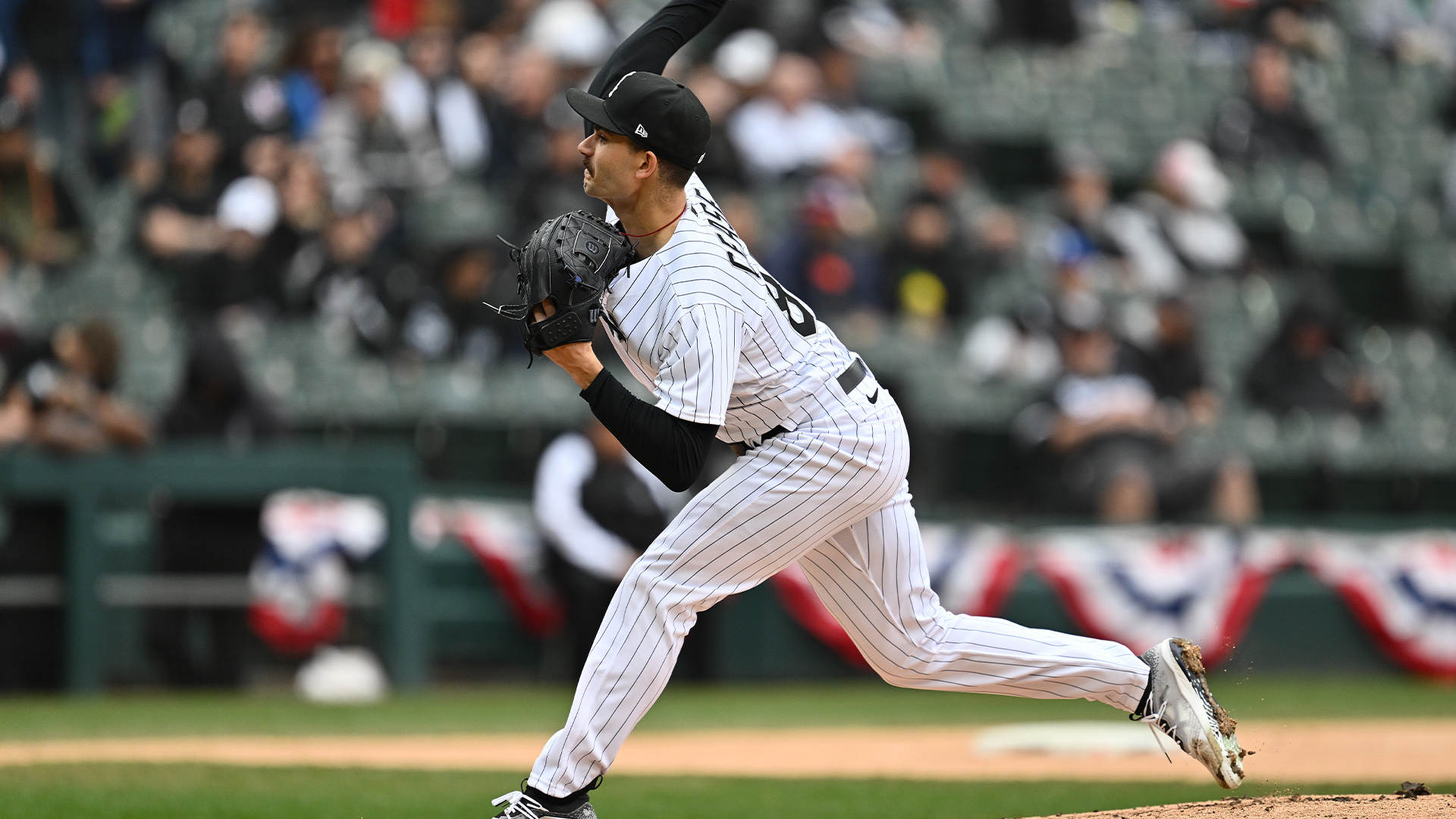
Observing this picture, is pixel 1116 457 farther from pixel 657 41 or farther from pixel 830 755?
pixel 657 41

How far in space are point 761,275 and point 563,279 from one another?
0.53 meters

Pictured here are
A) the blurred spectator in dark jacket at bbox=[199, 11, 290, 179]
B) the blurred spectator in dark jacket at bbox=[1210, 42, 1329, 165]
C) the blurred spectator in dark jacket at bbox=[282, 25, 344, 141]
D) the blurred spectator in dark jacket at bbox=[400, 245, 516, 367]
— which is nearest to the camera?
the blurred spectator in dark jacket at bbox=[400, 245, 516, 367]

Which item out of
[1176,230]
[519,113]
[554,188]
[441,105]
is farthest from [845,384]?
[1176,230]

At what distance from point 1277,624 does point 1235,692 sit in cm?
132

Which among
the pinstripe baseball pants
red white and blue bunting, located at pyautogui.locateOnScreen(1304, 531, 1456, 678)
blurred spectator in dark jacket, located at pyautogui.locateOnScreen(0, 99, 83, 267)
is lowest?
red white and blue bunting, located at pyautogui.locateOnScreen(1304, 531, 1456, 678)

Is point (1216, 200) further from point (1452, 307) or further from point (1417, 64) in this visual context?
point (1417, 64)

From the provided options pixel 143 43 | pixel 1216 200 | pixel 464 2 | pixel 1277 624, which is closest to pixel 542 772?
pixel 1277 624

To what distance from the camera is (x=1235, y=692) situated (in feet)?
30.1

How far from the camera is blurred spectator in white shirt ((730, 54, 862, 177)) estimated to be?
1186 cm

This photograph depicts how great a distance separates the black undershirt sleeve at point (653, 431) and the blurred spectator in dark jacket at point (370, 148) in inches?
268

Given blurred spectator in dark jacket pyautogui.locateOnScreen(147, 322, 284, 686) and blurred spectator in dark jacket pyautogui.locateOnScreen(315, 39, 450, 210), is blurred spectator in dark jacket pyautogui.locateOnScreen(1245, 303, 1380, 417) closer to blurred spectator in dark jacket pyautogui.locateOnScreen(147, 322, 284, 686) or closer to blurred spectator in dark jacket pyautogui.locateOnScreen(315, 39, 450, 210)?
blurred spectator in dark jacket pyautogui.locateOnScreen(315, 39, 450, 210)

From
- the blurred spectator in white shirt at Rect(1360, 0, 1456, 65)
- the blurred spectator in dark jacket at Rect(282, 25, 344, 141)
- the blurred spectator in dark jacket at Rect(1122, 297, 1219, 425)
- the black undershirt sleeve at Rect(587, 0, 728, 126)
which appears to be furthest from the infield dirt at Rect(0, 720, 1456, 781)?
the blurred spectator in white shirt at Rect(1360, 0, 1456, 65)

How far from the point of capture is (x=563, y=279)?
391 centimetres

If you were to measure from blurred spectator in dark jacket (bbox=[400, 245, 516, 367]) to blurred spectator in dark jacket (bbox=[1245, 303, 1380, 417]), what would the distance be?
511 centimetres
